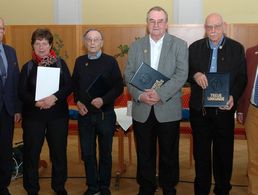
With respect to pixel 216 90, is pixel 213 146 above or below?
below

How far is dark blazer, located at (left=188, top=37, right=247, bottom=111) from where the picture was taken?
136 inches

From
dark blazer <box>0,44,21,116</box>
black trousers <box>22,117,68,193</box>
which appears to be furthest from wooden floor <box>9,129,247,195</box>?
dark blazer <box>0,44,21,116</box>

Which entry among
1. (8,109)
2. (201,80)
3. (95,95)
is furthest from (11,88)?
(201,80)

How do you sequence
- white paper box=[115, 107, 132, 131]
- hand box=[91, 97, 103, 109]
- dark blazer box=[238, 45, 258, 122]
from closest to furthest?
dark blazer box=[238, 45, 258, 122]
hand box=[91, 97, 103, 109]
white paper box=[115, 107, 132, 131]

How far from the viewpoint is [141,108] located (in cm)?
360

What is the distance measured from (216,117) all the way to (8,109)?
1.86 metres

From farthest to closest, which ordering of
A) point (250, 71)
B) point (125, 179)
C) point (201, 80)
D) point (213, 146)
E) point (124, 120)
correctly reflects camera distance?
1. point (125, 179)
2. point (124, 120)
3. point (213, 146)
4. point (250, 71)
5. point (201, 80)

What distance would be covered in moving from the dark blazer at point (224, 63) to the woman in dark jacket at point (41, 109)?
114 cm

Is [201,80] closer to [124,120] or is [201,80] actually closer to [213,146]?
[213,146]

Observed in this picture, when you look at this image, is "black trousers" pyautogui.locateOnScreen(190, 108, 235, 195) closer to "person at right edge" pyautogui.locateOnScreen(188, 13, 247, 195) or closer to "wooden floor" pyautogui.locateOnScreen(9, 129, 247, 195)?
"person at right edge" pyautogui.locateOnScreen(188, 13, 247, 195)

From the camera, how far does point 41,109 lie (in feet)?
11.9

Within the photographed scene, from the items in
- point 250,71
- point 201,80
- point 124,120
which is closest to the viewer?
point 201,80

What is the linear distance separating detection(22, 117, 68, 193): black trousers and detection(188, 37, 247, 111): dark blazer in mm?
1231

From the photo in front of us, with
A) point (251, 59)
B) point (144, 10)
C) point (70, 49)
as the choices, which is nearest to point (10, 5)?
point (70, 49)
